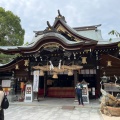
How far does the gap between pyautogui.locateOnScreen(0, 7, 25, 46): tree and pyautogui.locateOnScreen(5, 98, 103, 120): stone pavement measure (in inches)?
772

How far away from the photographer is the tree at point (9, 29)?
29.5m

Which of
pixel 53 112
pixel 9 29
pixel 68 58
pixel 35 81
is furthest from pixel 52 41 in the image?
pixel 9 29

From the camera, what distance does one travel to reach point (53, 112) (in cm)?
1000

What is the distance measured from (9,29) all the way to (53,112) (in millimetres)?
23757

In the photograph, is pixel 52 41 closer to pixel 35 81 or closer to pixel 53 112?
pixel 35 81

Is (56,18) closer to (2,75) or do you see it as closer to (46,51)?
(46,51)

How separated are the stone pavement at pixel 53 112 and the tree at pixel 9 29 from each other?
19.6m

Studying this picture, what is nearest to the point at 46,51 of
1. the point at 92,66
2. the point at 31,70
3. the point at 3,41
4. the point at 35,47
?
the point at 35,47

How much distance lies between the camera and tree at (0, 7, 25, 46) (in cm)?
2953

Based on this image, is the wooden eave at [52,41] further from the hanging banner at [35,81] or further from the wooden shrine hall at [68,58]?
the hanging banner at [35,81]

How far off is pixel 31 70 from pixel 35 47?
8.02 feet

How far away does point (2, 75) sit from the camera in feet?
61.5

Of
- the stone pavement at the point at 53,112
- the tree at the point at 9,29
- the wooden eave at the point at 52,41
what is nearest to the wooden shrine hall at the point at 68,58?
the wooden eave at the point at 52,41

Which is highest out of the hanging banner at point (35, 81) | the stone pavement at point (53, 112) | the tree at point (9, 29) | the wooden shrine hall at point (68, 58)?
the tree at point (9, 29)
